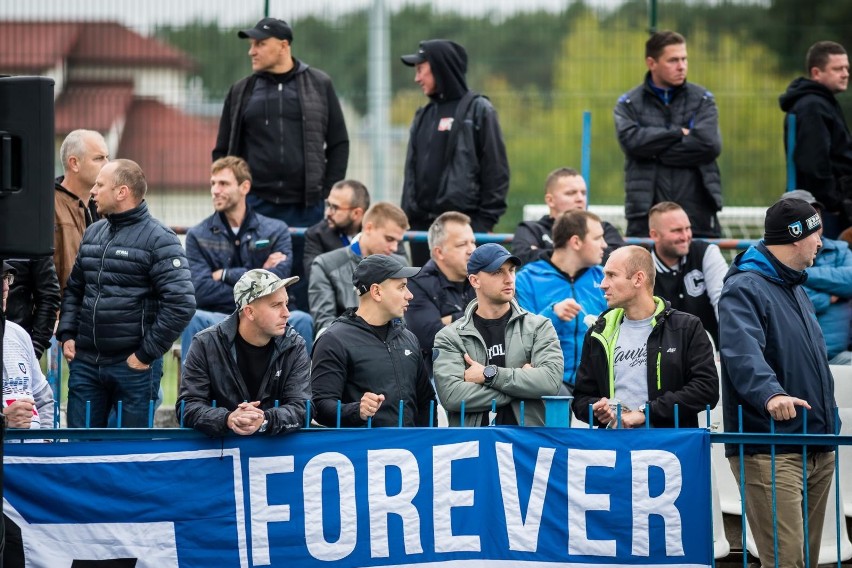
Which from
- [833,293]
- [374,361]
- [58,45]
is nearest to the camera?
[374,361]

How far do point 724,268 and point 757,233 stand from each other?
4.15m

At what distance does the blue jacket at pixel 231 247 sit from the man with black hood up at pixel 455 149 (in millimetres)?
1347

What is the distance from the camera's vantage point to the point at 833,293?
1031 centimetres

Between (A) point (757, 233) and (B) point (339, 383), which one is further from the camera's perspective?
(A) point (757, 233)

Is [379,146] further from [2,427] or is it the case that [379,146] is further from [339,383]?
[2,427]

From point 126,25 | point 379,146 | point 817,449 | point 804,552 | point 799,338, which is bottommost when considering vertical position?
point 804,552

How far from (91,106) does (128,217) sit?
6055 mm

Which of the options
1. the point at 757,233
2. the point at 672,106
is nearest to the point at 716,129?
the point at 672,106

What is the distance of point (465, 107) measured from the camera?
11391 mm

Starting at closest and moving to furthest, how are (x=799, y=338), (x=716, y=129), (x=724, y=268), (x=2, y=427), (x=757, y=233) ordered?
(x=2, y=427) → (x=799, y=338) → (x=724, y=268) → (x=716, y=129) → (x=757, y=233)

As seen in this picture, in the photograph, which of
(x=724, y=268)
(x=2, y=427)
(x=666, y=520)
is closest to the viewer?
(x=2, y=427)

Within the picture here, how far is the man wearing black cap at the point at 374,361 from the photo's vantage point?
25.6 ft

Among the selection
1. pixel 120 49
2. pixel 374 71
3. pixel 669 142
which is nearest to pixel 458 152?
pixel 669 142

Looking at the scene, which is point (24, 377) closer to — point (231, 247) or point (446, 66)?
point (231, 247)
